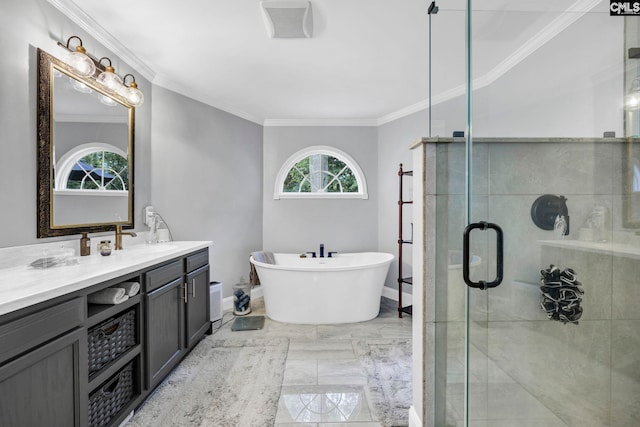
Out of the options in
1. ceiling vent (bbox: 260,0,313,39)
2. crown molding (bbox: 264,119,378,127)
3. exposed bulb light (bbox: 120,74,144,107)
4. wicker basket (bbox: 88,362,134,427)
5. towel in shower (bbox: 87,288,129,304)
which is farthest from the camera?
crown molding (bbox: 264,119,378,127)

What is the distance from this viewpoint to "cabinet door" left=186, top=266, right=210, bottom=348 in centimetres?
240

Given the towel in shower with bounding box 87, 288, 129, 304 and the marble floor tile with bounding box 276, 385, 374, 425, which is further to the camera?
the marble floor tile with bounding box 276, 385, 374, 425

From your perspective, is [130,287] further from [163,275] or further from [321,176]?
[321,176]

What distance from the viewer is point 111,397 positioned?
5.18 feet

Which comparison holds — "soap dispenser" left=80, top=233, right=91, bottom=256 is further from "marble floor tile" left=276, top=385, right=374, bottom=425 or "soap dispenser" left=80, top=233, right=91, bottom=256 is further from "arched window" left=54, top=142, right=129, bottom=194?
"marble floor tile" left=276, top=385, right=374, bottom=425

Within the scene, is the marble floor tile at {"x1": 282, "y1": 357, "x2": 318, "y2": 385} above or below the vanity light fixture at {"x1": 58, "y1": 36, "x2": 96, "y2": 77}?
below

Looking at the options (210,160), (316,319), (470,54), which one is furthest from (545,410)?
(210,160)

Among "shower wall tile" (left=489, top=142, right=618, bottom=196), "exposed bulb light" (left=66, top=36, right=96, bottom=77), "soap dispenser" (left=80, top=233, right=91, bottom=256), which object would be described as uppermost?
"exposed bulb light" (left=66, top=36, right=96, bottom=77)

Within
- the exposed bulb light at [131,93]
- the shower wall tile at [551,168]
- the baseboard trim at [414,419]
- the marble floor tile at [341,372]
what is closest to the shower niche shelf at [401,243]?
the marble floor tile at [341,372]

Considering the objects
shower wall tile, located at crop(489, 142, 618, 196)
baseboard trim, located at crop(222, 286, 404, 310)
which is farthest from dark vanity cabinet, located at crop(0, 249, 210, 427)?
shower wall tile, located at crop(489, 142, 618, 196)

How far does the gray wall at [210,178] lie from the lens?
2.99 meters

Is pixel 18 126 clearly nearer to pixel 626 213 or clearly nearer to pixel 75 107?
pixel 75 107

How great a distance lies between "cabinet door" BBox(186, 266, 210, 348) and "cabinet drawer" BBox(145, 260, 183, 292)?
186 mm

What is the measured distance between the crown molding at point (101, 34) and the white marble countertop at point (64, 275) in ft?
5.19
